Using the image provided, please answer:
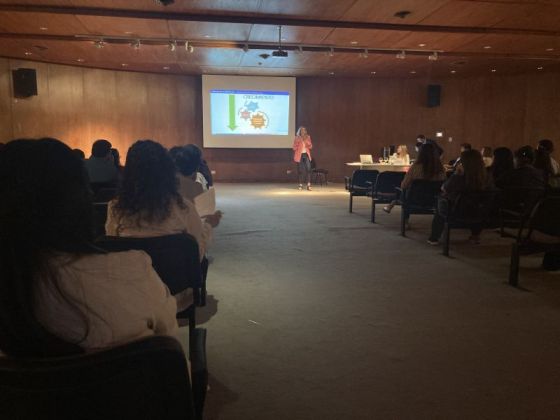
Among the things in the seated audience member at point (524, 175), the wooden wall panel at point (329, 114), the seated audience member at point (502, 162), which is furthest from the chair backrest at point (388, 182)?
the wooden wall panel at point (329, 114)

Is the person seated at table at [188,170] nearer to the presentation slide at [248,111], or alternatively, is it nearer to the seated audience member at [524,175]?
the seated audience member at [524,175]

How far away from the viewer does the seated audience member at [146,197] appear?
2.43 meters

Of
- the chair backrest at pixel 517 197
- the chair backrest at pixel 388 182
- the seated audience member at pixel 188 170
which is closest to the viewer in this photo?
the seated audience member at pixel 188 170

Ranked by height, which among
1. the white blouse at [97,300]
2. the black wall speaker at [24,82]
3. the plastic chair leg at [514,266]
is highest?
the black wall speaker at [24,82]

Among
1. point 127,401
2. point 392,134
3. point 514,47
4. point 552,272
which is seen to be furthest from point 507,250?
point 392,134

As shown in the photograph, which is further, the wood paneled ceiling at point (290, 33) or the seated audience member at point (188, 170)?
the wood paneled ceiling at point (290, 33)

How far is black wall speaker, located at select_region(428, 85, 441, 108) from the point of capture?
14.3 meters

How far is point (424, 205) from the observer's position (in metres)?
6.14

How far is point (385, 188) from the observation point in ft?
24.5

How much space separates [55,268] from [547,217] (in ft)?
13.7

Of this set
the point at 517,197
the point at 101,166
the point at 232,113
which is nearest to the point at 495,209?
the point at 517,197

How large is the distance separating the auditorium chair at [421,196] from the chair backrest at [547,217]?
1.83m

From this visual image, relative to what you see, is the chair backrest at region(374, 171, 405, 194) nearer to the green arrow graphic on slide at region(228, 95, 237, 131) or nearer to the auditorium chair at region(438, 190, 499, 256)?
the auditorium chair at region(438, 190, 499, 256)

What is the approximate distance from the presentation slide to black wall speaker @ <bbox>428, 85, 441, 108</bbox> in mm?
4347
